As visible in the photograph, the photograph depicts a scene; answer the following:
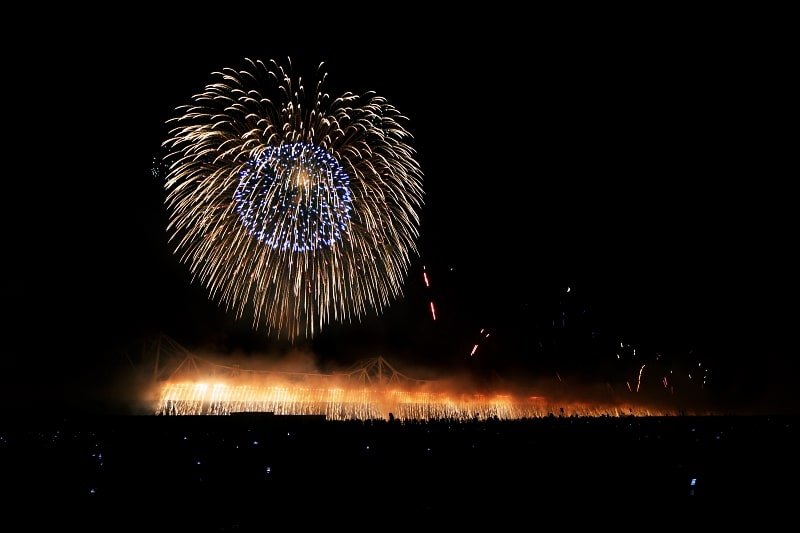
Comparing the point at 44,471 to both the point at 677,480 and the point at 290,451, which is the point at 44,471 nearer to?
the point at 290,451

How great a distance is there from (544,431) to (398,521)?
35.9 ft

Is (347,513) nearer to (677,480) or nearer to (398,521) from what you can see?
(398,521)

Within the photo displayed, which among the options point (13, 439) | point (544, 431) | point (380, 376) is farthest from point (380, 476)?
point (380, 376)

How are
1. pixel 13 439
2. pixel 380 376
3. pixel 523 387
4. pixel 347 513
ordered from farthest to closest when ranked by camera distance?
pixel 523 387 → pixel 380 376 → pixel 13 439 → pixel 347 513

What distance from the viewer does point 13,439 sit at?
15.1m

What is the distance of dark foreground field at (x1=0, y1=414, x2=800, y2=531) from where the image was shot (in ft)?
25.0

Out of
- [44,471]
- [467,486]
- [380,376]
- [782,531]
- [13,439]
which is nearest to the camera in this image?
[782,531]

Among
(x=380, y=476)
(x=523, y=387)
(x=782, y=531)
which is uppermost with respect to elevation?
(x=782, y=531)

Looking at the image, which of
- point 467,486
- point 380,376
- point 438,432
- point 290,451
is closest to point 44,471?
point 290,451

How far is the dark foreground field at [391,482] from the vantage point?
7609mm

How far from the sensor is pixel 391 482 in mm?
9297

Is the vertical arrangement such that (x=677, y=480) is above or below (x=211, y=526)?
above

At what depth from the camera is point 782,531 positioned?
7133mm

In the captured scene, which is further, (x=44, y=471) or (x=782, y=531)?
(x=44, y=471)
